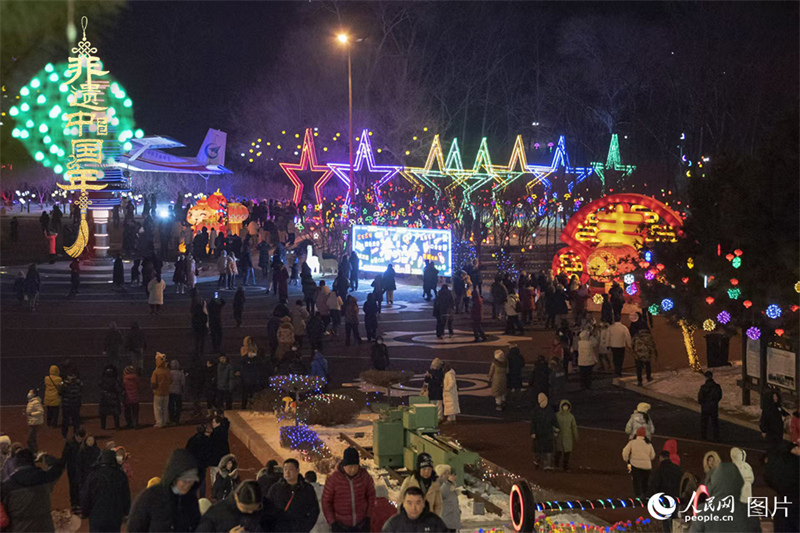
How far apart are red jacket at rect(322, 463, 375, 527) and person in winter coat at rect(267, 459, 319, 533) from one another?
0.38 feet

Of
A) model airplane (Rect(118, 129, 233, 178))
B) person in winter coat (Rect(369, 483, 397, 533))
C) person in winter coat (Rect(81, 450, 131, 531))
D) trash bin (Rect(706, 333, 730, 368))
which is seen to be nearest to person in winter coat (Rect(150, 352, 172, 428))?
person in winter coat (Rect(369, 483, 397, 533))

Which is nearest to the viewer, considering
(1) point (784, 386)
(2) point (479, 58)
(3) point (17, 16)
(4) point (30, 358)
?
(3) point (17, 16)

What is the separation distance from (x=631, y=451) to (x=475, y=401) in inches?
252

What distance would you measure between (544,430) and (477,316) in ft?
34.6

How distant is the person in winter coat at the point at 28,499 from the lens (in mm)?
8727

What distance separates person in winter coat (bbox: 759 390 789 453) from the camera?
14859mm

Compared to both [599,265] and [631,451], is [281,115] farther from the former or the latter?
[631,451]

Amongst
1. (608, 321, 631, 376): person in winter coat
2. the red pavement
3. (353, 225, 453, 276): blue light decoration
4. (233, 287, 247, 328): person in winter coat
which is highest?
(353, 225, 453, 276): blue light decoration

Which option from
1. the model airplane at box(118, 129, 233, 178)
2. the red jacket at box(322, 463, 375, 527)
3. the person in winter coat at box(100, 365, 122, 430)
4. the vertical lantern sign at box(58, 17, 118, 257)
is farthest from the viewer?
the model airplane at box(118, 129, 233, 178)

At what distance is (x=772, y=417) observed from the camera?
49.3ft

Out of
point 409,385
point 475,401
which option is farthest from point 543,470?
point 409,385

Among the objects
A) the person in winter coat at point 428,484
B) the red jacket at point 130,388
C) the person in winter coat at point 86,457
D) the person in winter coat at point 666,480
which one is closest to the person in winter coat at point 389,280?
the red jacket at point 130,388

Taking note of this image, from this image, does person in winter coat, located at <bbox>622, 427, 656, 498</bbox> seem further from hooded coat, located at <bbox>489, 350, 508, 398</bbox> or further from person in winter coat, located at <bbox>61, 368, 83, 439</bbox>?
person in winter coat, located at <bbox>61, 368, 83, 439</bbox>

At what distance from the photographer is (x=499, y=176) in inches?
1694
